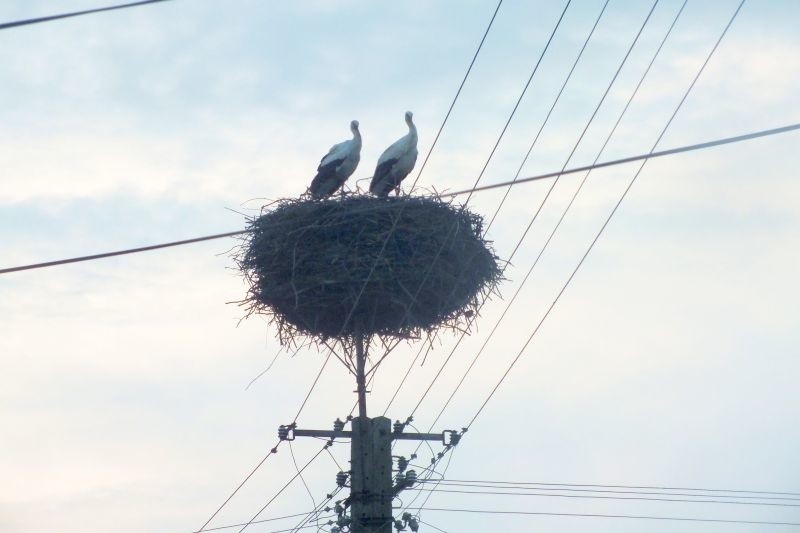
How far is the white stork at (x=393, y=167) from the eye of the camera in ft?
42.8

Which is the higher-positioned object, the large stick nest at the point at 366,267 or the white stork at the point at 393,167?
the white stork at the point at 393,167

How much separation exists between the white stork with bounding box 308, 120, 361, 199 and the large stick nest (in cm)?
167

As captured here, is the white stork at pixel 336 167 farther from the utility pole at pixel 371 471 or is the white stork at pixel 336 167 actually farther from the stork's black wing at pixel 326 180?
the utility pole at pixel 371 471

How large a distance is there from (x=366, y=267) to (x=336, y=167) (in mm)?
2828

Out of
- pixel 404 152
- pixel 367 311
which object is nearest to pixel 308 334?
pixel 367 311

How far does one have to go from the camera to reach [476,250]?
37.4 feet

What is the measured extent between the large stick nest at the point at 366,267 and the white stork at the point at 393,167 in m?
1.49

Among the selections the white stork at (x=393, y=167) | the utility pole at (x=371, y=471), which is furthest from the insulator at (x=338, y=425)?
the white stork at (x=393, y=167)

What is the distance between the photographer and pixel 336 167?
1339 cm

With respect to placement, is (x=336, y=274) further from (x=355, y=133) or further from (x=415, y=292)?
(x=355, y=133)

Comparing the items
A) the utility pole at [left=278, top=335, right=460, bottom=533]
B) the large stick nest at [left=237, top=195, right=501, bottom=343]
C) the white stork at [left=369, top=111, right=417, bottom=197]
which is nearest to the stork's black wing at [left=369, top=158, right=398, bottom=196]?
the white stork at [left=369, top=111, right=417, bottom=197]

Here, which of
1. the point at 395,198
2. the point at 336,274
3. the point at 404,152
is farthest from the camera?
the point at 404,152

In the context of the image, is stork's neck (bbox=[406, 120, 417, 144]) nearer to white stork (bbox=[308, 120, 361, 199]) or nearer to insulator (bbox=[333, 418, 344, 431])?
white stork (bbox=[308, 120, 361, 199])

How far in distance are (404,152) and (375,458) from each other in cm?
476
